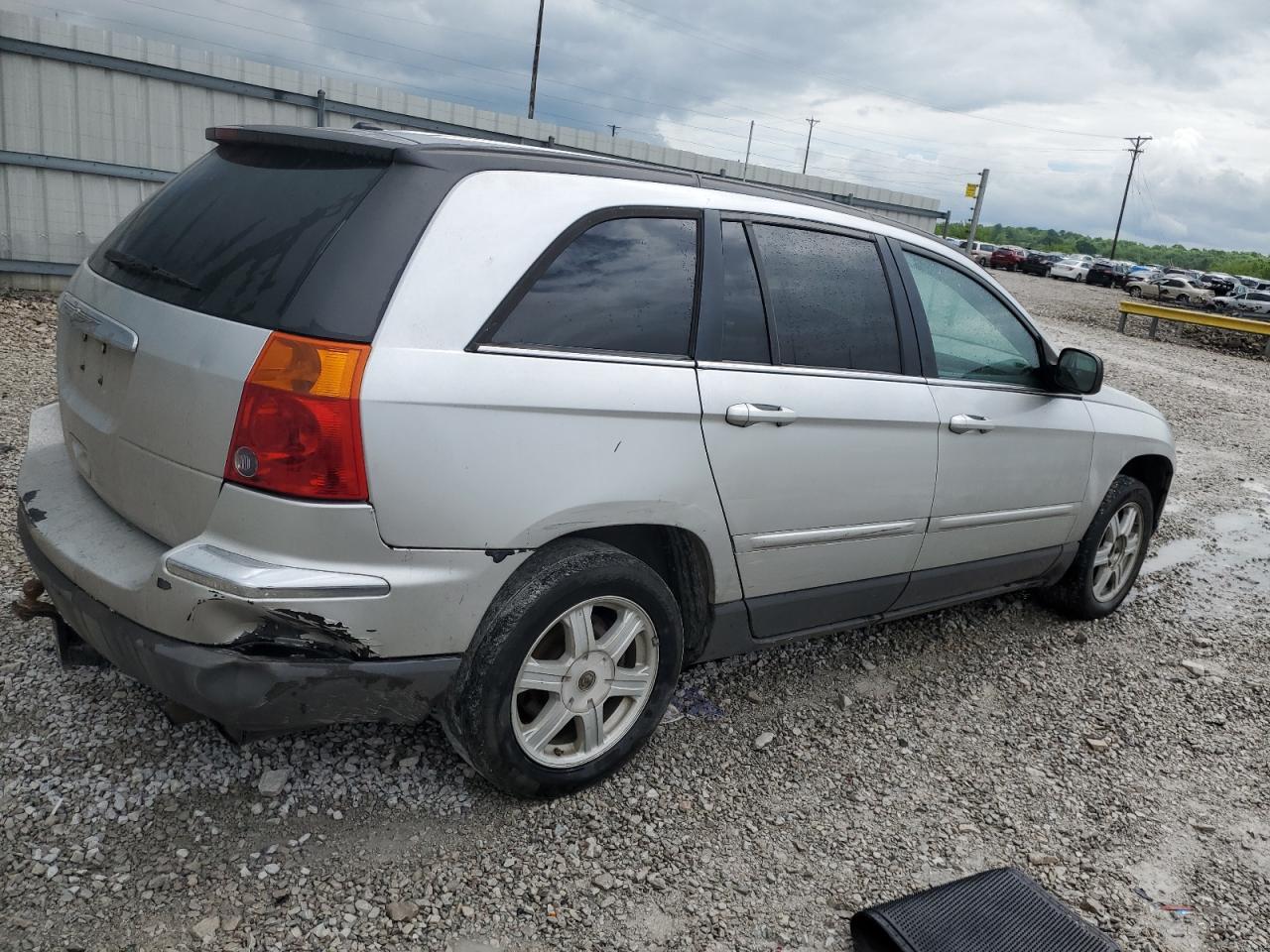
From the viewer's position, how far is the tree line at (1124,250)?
93.3 meters

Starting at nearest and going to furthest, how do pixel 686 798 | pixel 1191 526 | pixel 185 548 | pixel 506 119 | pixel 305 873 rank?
pixel 185 548, pixel 305 873, pixel 686 798, pixel 1191 526, pixel 506 119

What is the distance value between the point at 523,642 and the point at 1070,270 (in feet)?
171

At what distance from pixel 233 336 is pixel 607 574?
3.63 ft

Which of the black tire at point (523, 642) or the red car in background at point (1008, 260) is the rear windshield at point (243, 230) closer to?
the black tire at point (523, 642)

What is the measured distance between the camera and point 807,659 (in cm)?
400

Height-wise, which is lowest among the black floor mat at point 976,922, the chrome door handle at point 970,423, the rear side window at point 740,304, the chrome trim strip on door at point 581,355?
the black floor mat at point 976,922

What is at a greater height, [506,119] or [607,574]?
[506,119]

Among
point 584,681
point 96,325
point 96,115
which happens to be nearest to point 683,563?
point 584,681

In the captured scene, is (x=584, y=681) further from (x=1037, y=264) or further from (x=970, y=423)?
(x=1037, y=264)

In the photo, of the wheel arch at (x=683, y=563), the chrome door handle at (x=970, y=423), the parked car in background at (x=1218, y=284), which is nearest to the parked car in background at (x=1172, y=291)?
the parked car in background at (x=1218, y=284)

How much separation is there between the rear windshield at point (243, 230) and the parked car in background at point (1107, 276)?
49101 mm

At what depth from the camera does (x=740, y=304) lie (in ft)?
9.78

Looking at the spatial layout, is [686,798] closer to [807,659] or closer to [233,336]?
[807,659]

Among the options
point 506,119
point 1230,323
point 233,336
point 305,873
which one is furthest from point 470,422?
point 1230,323
